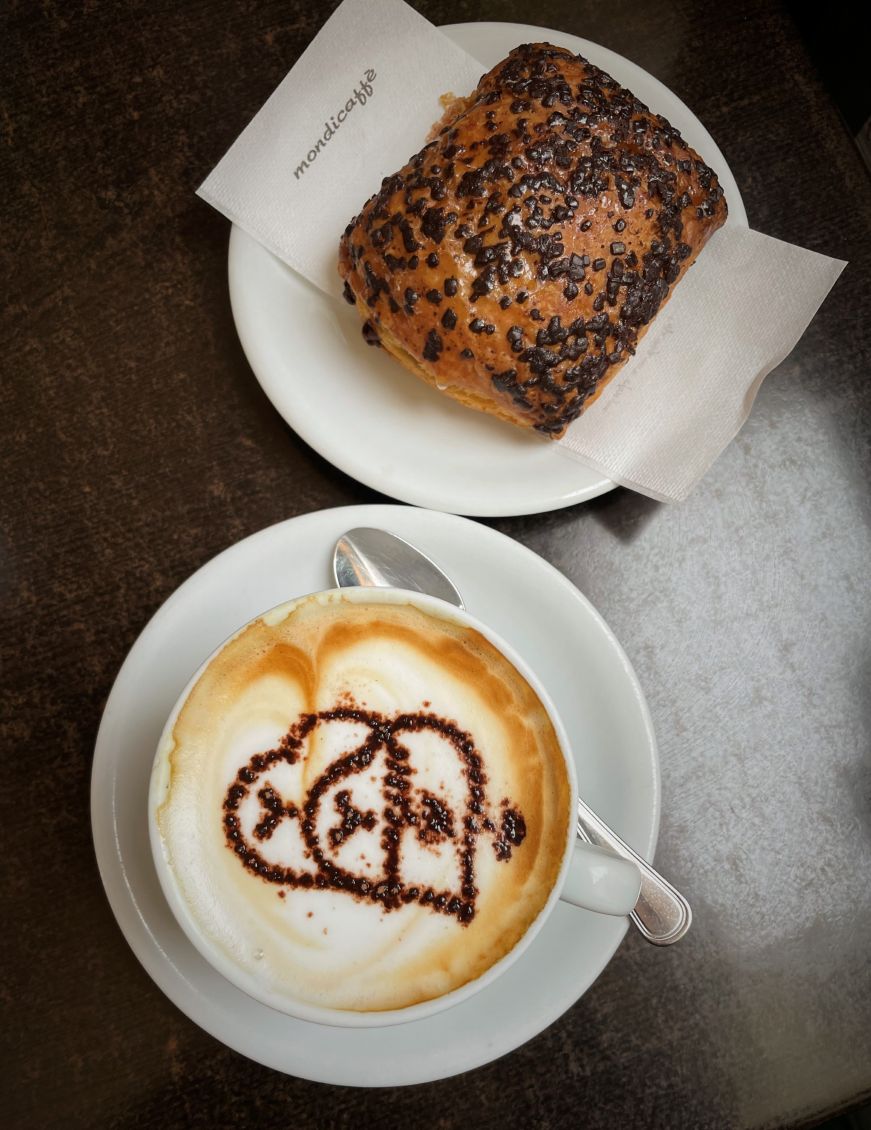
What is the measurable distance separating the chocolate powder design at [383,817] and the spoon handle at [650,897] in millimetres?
155

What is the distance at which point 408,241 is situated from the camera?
108 cm

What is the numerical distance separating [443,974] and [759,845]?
534mm

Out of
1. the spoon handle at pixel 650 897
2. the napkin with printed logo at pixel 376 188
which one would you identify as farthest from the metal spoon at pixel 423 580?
the napkin with printed logo at pixel 376 188

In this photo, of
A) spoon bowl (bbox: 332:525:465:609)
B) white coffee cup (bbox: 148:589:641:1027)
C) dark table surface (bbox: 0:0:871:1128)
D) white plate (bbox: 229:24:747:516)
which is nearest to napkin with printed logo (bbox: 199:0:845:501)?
white plate (bbox: 229:24:747:516)

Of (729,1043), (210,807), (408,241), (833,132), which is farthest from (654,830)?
(833,132)

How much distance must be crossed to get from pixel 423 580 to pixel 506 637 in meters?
0.12

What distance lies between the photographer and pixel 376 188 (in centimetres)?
120

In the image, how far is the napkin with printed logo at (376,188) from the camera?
1.16m

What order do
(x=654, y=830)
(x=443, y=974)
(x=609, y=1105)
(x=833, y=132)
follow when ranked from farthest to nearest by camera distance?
1. (x=833, y=132)
2. (x=609, y=1105)
3. (x=654, y=830)
4. (x=443, y=974)

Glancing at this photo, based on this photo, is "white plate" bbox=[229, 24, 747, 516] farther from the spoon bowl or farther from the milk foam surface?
the milk foam surface

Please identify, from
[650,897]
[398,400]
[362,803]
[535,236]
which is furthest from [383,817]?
[535,236]

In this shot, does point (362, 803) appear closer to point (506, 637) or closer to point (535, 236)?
point (506, 637)

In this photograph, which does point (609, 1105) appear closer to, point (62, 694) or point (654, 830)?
point (654, 830)

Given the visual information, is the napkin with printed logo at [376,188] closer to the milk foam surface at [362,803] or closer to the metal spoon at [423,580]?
the metal spoon at [423,580]
